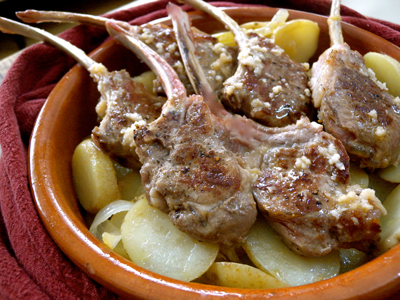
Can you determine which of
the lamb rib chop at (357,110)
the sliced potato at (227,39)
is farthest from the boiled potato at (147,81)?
the lamb rib chop at (357,110)

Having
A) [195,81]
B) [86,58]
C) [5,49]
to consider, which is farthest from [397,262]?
[5,49]

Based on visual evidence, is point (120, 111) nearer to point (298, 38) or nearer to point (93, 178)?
point (93, 178)

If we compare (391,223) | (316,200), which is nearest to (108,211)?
(316,200)

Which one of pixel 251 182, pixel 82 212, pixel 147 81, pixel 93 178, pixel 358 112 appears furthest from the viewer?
pixel 147 81

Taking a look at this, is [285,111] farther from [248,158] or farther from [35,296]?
[35,296]

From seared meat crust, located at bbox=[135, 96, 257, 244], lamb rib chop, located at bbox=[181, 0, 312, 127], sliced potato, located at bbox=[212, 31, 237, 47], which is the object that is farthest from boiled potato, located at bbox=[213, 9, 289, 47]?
seared meat crust, located at bbox=[135, 96, 257, 244]
